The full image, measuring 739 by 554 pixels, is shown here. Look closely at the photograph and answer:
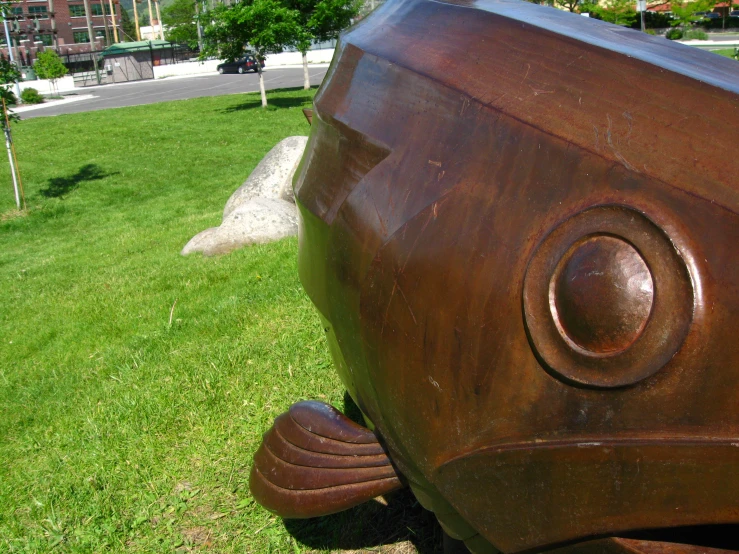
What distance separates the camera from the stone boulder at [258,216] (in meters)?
7.61

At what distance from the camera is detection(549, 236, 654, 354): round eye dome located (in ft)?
4.30

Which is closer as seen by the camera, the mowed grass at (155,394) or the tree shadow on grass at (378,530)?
the tree shadow on grass at (378,530)

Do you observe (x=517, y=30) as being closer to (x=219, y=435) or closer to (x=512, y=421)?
(x=512, y=421)

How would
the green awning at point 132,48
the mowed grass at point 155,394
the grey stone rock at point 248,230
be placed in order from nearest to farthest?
the mowed grass at point 155,394 → the grey stone rock at point 248,230 → the green awning at point 132,48

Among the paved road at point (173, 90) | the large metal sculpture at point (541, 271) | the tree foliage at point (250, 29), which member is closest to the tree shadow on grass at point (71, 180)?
the tree foliage at point (250, 29)

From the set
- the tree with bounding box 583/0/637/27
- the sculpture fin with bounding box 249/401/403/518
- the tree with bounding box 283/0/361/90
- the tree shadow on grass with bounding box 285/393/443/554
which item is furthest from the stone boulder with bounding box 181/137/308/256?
the tree with bounding box 583/0/637/27

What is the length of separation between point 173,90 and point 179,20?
139 ft

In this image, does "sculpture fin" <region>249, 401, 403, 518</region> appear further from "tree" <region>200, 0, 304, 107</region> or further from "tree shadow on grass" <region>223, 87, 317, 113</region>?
"tree shadow on grass" <region>223, 87, 317, 113</region>

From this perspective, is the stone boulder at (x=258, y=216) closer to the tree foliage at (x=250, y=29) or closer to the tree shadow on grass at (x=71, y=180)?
the tree shadow on grass at (x=71, y=180)

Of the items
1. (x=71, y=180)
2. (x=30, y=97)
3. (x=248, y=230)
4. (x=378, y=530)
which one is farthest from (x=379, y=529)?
(x=30, y=97)

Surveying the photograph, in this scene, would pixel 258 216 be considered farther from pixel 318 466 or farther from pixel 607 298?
pixel 607 298

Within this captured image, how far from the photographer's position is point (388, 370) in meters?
1.78

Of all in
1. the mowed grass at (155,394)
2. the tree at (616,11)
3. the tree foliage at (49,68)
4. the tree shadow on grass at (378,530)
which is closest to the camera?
the tree shadow on grass at (378,530)

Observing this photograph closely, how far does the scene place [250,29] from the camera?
63.4 ft
